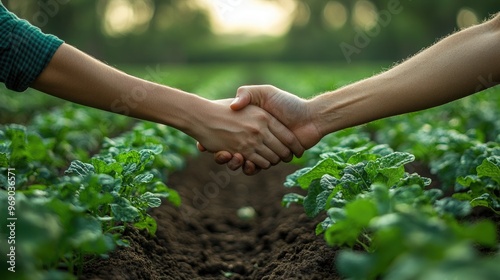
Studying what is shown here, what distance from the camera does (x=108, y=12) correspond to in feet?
141

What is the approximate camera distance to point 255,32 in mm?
70500

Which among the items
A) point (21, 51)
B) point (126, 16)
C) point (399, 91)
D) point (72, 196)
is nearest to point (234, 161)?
point (399, 91)

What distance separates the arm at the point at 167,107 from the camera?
336 cm

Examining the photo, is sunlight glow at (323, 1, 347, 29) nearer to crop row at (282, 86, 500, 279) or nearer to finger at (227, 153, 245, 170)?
crop row at (282, 86, 500, 279)

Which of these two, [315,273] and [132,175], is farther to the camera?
[132,175]

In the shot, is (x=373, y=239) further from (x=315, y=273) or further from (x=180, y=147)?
(x=180, y=147)

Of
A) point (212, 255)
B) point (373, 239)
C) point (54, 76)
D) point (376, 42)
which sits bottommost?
point (212, 255)

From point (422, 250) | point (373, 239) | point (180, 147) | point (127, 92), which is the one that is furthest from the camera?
point (180, 147)

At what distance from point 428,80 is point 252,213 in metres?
2.10

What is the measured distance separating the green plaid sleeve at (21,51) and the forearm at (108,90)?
2.3 inches

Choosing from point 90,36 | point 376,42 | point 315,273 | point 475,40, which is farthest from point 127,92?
point 376,42

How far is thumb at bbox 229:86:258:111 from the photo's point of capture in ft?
13.5

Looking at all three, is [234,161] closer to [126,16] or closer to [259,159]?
[259,159]

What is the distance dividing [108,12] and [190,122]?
137 feet
